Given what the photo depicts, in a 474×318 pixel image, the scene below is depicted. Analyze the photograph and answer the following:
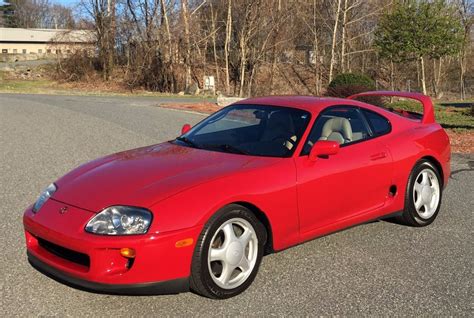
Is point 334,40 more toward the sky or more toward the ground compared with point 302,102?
more toward the sky

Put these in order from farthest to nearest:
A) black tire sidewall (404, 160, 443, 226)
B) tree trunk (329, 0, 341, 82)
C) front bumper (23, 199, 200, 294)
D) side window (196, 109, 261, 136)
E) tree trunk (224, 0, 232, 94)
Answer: tree trunk (329, 0, 341, 82)
tree trunk (224, 0, 232, 94)
black tire sidewall (404, 160, 443, 226)
side window (196, 109, 261, 136)
front bumper (23, 199, 200, 294)

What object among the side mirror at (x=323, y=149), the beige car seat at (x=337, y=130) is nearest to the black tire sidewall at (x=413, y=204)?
the beige car seat at (x=337, y=130)

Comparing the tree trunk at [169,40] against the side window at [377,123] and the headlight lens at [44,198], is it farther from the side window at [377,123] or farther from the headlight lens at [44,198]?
the headlight lens at [44,198]

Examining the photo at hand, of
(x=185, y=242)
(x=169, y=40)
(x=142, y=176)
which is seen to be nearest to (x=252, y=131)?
(x=142, y=176)

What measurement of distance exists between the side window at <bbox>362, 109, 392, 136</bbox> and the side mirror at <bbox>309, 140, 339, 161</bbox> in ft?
3.26

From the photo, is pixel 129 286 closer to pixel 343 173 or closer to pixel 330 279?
pixel 330 279

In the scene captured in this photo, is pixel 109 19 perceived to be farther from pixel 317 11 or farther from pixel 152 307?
pixel 152 307

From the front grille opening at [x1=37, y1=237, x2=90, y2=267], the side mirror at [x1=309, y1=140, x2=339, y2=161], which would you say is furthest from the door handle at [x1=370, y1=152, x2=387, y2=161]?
the front grille opening at [x1=37, y1=237, x2=90, y2=267]

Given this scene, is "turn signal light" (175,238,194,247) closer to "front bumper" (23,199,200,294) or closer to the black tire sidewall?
"front bumper" (23,199,200,294)

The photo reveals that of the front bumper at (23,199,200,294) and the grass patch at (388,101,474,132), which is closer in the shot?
the front bumper at (23,199,200,294)

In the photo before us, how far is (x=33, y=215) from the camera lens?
3.81 meters

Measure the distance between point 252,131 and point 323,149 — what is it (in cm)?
80

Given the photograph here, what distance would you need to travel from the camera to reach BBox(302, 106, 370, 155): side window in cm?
459

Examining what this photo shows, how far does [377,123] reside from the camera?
5156 mm
